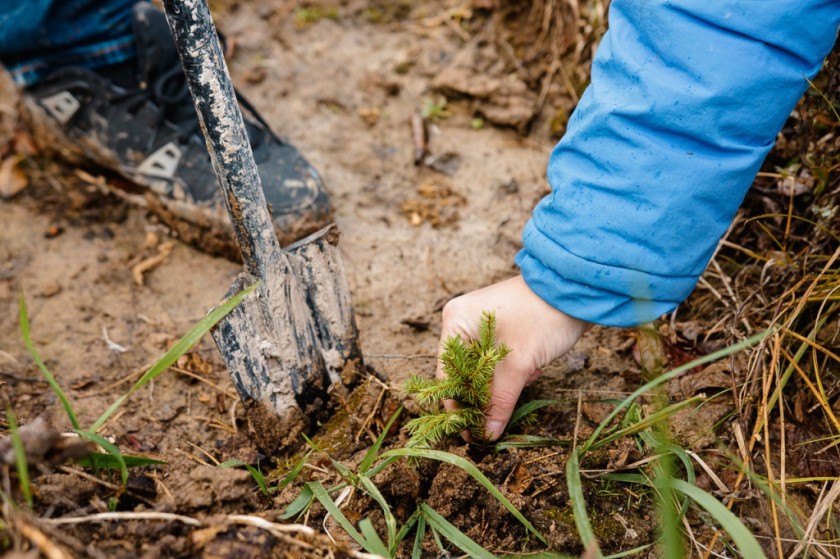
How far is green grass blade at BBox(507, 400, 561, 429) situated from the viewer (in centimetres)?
167

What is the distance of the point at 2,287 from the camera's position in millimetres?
2346

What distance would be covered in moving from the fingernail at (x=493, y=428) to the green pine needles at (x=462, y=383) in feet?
0.25

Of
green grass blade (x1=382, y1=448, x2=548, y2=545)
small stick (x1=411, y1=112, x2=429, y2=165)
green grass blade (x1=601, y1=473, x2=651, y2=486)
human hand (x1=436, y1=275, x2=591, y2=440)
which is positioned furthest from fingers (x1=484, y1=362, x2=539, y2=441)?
small stick (x1=411, y1=112, x2=429, y2=165)

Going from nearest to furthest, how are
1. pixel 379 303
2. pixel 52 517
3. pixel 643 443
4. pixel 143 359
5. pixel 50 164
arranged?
pixel 52 517, pixel 643 443, pixel 143 359, pixel 379 303, pixel 50 164

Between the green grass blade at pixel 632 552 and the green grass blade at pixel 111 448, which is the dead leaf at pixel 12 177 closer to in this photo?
the green grass blade at pixel 111 448

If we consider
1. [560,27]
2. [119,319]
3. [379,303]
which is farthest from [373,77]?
[119,319]

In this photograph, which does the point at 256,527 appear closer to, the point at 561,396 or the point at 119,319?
the point at 561,396

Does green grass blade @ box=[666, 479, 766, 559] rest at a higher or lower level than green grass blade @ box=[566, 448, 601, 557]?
lower

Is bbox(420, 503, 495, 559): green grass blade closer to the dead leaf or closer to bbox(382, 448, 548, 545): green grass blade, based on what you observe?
bbox(382, 448, 548, 545): green grass blade

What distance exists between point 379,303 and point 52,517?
1248 millimetres

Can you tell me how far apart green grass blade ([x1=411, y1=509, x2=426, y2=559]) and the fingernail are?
0.25 m

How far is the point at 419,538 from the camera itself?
4.74 feet

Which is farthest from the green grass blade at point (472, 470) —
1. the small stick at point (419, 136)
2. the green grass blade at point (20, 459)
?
the small stick at point (419, 136)

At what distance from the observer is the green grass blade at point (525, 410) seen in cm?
167
